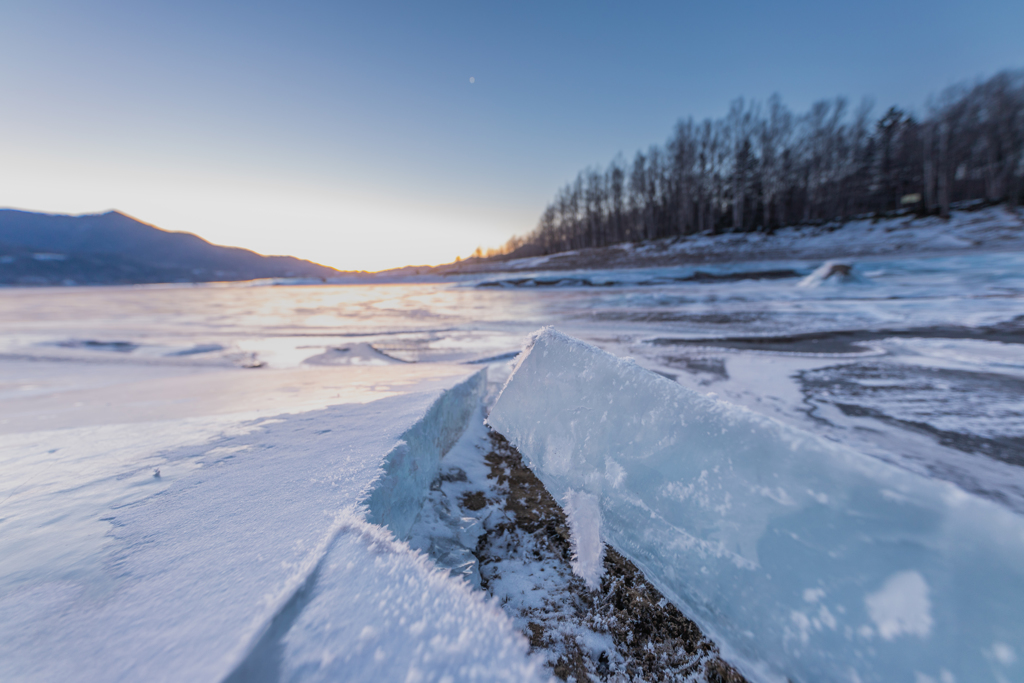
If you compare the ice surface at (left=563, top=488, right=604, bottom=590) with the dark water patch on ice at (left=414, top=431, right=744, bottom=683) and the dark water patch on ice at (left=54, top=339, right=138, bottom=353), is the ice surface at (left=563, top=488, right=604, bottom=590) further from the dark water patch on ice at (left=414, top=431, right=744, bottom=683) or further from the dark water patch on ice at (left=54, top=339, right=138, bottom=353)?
the dark water patch on ice at (left=54, top=339, right=138, bottom=353)

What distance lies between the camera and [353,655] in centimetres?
58

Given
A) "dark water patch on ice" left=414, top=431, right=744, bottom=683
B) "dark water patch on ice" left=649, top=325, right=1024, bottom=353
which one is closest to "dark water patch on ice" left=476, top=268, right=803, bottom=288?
"dark water patch on ice" left=649, top=325, right=1024, bottom=353

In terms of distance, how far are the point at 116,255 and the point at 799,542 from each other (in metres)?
109

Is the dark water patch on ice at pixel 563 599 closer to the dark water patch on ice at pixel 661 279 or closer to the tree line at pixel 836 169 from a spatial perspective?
the dark water patch on ice at pixel 661 279

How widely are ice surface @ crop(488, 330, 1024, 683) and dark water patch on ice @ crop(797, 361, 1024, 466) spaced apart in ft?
6.09

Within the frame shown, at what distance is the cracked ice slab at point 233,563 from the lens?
1.91 feet

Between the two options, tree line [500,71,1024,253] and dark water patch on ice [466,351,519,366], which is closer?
dark water patch on ice [466,351,519,366]

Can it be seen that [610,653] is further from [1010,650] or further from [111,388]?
[111,388]

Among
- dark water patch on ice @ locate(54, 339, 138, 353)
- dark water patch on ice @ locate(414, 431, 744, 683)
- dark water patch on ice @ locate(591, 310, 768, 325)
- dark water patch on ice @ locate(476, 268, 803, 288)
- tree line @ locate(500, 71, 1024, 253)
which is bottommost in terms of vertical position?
dark water patch on ice @ locate(414, 431, 744, 683)

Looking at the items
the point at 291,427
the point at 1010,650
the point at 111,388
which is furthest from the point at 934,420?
the point at 111,388

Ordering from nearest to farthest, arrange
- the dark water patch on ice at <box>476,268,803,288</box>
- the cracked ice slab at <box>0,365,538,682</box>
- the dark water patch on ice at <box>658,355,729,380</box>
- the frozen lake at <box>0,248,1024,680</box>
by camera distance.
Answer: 1. the cracked ice slab at <box>0,365,538,682</box>
2. the frozen lake at <box>0,248,1024,680</box>
3. the dark water patch on ice at <box>658,355,729,380</box>
4. the dark water patch on ice at <box>476,268,803,288</box>

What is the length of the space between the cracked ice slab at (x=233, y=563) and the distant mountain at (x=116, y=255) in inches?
3082

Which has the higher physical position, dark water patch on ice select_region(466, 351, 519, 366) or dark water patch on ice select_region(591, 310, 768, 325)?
dark water patch on ice select_region(591, 310, 768, 325)

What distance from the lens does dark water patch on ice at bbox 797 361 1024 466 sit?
6.42 feet
